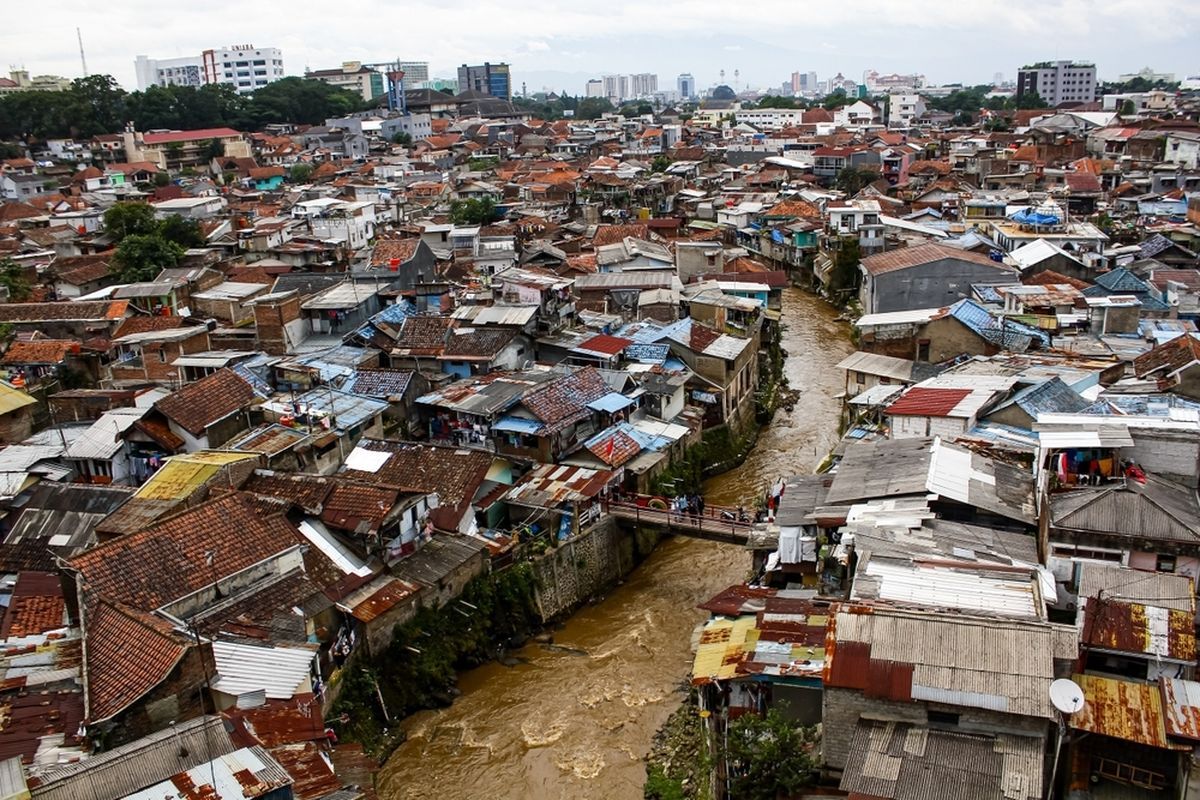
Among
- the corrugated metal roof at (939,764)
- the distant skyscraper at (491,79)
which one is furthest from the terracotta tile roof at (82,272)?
the distant skyscraper at (491,79)

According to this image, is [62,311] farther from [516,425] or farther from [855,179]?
[855,179]

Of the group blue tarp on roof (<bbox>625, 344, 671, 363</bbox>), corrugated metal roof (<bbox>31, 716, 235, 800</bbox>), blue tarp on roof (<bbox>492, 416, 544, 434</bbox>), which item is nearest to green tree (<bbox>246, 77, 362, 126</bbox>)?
blue tarp on roof (<bbox>625, 344, 671, 363</bbox>)

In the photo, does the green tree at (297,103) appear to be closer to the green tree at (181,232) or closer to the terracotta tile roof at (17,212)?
the terracotta tile roof at (17,212)

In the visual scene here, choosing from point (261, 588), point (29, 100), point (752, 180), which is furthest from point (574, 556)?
point (29, 100)

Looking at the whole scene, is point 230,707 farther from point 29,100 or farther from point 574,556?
point 29,100

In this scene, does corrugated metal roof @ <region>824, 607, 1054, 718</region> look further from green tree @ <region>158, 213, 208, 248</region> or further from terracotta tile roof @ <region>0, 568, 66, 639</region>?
green tree @ <region>158, 213, 208, 248</region>
